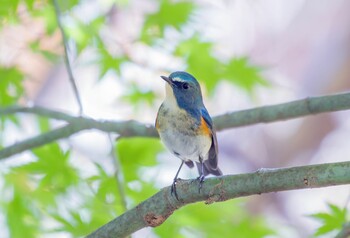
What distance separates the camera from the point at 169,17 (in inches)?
147

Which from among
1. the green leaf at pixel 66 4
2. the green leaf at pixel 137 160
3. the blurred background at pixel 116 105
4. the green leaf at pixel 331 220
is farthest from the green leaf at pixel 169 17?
the green leaf at pixel 331 220

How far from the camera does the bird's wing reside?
3.05 meters

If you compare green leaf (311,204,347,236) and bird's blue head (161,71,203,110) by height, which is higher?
bird's blue head (161,71,203,110)

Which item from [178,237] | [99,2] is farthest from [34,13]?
[178,237]

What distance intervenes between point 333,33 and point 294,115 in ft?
14.0

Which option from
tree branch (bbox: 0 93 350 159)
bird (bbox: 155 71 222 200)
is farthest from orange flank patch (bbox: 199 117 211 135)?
tree branch (bbox: 0 93 350 159)

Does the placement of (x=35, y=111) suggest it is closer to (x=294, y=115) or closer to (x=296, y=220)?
(x=294, y=115)

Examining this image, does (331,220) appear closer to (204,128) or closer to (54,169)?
(204,128)

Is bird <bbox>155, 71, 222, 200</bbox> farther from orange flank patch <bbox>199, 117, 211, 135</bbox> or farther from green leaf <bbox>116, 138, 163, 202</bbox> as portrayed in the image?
green leaf <bbox>116, 138, 163, 202</bbox>

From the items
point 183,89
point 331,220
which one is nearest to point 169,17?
point 183,89

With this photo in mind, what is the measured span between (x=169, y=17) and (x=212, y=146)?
0.89 m

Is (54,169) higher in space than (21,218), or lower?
higher

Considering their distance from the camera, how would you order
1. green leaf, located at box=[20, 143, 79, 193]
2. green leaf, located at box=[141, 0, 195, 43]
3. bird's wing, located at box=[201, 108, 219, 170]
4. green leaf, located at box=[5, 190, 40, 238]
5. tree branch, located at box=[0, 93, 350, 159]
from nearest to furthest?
1. bird's wing, located at box=[201, 108, 219, 170]
2. tree branch, located at box=[0, 93, 350, 159]
3. green leaf, located at box=[20, 143, 79, 193]
4. green leaf, located at box=[5, 190, 40, 238]
5. green leaf, located at box=[141, 0, 195, 43]

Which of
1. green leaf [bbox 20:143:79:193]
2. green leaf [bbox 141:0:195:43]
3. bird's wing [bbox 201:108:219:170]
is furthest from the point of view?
green leaf [bbox 141:0:195:43]
